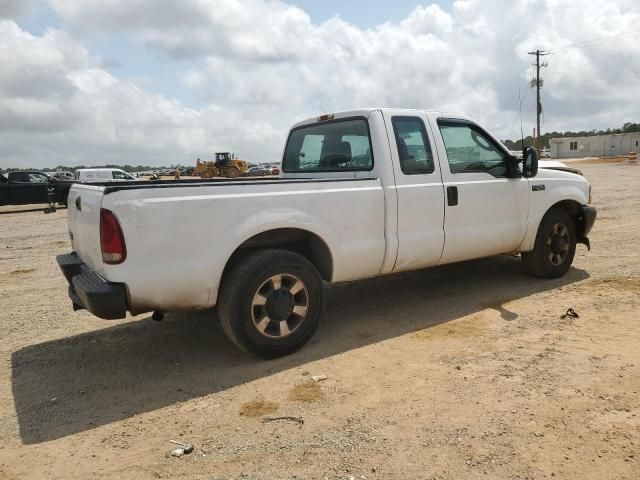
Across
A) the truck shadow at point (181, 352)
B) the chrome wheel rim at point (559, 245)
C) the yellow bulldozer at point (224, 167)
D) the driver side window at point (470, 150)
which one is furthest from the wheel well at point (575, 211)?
the yellow bulldozer at point (224, 167)

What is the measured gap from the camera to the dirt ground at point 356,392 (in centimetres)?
261

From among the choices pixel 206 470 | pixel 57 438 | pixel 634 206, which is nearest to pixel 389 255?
pixel 206 470

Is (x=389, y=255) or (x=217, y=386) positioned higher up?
(x=389, y=255)

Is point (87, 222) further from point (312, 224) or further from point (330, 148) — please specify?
point (330, 148)

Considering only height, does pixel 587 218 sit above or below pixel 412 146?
below

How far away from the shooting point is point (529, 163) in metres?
5.27

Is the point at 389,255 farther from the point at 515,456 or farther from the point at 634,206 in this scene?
the point at 634,206

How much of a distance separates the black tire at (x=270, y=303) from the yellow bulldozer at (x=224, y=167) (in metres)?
41.5

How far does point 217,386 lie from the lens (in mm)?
3574

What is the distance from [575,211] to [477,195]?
6.12 feet

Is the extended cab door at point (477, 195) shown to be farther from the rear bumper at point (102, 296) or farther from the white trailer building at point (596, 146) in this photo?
the white trailer building at point (596, 146)

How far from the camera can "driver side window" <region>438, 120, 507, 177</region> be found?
491 cm

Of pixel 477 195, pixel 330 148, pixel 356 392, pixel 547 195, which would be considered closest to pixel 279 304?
pixel 356 392

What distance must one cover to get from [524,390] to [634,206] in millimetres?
11120
